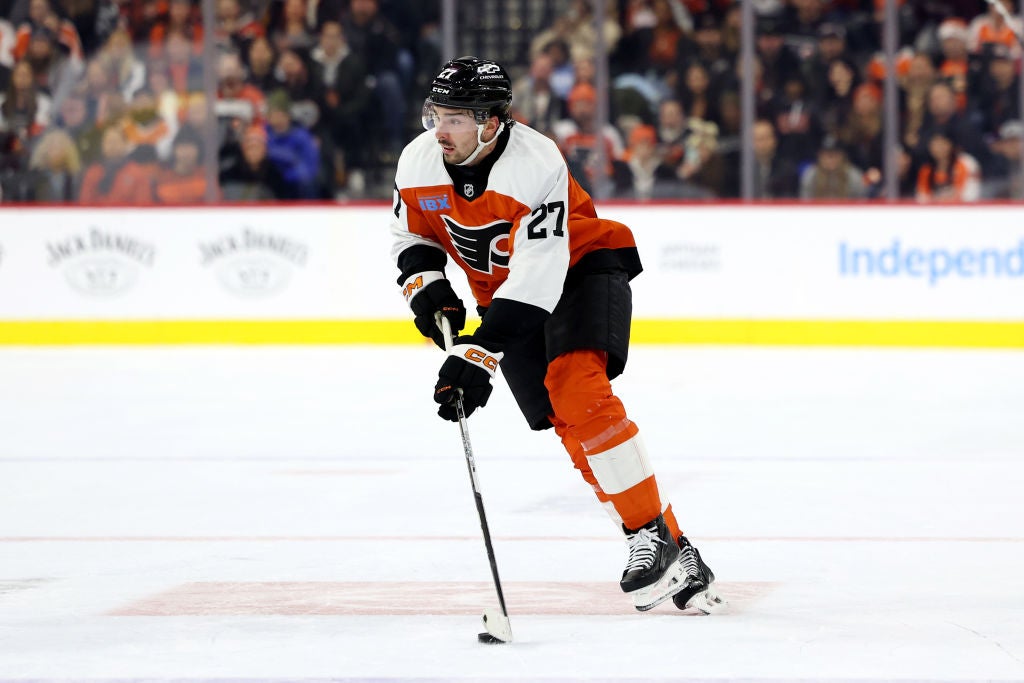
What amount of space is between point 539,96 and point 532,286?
6.66 meters

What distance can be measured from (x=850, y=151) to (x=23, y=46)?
506 centimetres

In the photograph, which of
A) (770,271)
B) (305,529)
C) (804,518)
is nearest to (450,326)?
(305,529)

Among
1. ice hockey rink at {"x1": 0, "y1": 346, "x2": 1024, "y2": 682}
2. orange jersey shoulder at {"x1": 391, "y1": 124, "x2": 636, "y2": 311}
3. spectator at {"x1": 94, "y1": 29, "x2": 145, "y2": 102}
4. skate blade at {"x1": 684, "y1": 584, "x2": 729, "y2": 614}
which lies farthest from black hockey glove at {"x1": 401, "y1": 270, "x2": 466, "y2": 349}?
spectator at {"x1": 94, "y1": 29, "x2": 145, "y2": 102}

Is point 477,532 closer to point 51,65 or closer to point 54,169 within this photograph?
point 54,169

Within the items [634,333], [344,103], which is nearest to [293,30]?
[344,103]

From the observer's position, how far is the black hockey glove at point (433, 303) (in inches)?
134

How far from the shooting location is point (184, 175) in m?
9.86

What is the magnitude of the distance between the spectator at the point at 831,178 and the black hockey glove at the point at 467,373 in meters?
6.64

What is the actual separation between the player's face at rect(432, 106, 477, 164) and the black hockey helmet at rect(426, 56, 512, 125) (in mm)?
15

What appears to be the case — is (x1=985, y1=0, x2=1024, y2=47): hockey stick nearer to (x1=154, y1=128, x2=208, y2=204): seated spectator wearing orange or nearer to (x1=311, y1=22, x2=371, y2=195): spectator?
(x1=311, y1=22, x2=371, y2=195): spectator

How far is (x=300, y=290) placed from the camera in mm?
9531

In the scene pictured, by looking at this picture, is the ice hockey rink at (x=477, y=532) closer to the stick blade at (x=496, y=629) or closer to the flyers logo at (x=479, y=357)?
the stick blade at (x=496, y=629)

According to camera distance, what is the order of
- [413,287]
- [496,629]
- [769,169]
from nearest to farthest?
[496,629], [413,287], [769,169]

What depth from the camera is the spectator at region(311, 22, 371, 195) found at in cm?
980
